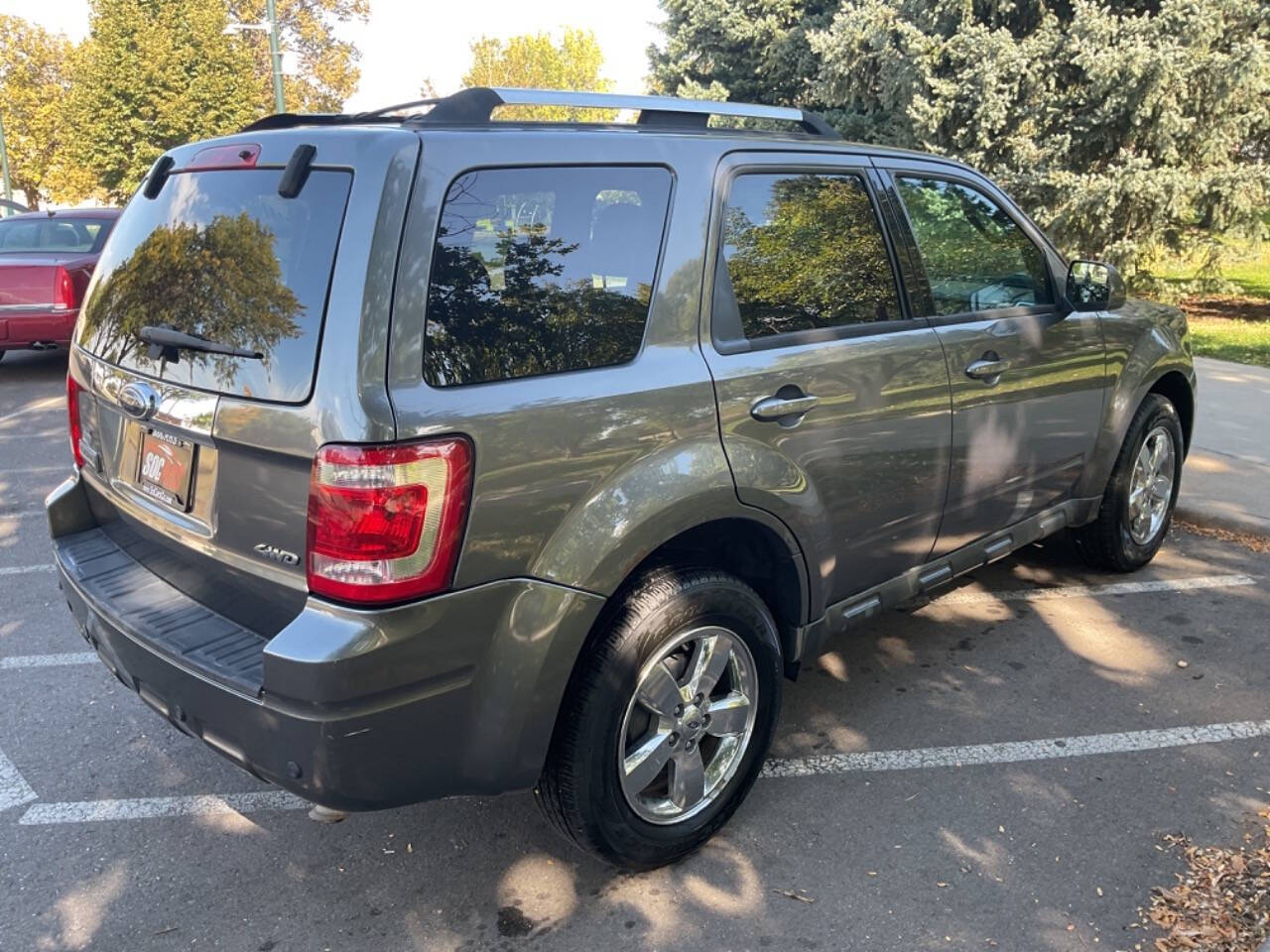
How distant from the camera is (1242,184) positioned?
11172 mm

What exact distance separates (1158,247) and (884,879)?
11488 mm

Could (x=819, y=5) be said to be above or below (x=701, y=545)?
above

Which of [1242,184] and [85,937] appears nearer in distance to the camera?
[85,937]

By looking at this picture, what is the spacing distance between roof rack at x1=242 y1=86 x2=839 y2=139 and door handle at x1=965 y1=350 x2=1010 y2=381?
103cm

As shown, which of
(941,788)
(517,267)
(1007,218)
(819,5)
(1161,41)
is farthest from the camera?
(819,5)

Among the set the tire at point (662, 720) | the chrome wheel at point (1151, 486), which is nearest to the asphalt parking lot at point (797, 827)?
the tire at point (662, 720)

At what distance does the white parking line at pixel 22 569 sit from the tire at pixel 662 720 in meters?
3.64

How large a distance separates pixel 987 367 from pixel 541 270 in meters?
1.85

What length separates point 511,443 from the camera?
7.57 ft

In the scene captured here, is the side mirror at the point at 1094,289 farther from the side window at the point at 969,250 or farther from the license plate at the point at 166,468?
the license plate at the point at 166,468

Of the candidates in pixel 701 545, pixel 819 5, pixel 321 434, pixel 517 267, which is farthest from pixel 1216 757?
pixel 819 5

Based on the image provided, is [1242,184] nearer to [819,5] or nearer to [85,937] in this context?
[819,5]

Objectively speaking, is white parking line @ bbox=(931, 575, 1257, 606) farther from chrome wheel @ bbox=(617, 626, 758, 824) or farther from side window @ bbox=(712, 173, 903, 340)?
chrome wheel @ bbox=(617, 626, 758, 824)

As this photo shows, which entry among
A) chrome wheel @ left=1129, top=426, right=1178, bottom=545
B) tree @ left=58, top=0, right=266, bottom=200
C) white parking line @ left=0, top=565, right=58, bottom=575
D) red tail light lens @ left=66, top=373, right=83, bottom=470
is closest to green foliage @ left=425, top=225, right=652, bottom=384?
red tail light lens @ left=66, top=373, right=83, bottom=470
